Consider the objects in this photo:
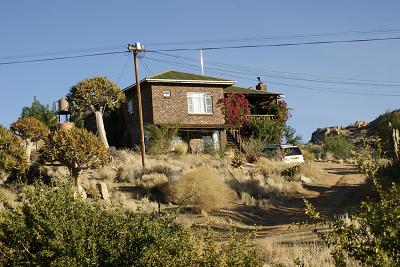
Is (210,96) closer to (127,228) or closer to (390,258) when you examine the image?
(127,228)

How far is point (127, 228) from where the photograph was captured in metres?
7.76

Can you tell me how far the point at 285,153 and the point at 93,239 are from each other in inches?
1111

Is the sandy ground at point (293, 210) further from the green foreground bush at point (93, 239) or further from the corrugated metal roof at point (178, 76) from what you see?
the corrugated metal roof at point (178, 76)

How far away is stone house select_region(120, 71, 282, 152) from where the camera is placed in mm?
37312

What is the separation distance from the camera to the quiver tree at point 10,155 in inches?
887

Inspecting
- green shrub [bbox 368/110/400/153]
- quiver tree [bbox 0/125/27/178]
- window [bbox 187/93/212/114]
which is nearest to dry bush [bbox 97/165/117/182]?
quiver tree [bbox 0/125/27/178]

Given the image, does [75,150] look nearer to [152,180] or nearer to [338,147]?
[152,180]

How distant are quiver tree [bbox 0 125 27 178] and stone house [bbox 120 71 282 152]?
14320 millimetres

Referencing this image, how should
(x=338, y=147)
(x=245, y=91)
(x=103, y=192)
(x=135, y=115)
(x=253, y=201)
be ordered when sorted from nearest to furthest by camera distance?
(x=103, y=192)
(x=253, y=201)
(x=135, y=115)
(x=245, y=91)
(x=338, y=147)

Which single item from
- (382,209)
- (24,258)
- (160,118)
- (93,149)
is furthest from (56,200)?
(160,118)

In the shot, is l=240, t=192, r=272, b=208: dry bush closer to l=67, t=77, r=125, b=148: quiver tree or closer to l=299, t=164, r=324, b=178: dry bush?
l=299, t=164, r=324, b=178: dry bush

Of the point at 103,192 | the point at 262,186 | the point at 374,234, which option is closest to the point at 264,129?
the point at 262,186

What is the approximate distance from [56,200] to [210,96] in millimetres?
31809

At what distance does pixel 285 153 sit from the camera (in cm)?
3491
